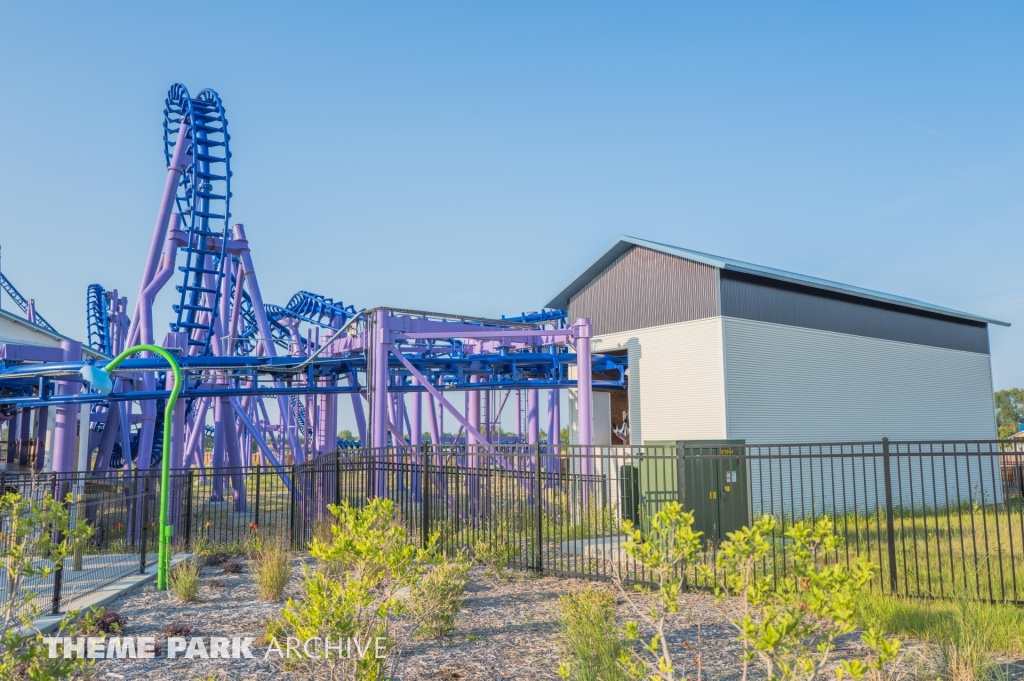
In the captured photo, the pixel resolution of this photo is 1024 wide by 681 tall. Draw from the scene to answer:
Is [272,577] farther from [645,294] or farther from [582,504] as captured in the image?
[645,294]

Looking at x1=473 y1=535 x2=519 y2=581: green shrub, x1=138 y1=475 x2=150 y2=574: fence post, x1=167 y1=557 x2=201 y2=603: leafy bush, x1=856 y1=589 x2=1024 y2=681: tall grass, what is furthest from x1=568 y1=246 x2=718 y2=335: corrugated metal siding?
x1=167 y1=557 x2=201 y2=603: leafy bush

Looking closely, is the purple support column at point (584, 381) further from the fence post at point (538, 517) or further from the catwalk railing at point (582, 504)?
the fence post at point (538, 517)

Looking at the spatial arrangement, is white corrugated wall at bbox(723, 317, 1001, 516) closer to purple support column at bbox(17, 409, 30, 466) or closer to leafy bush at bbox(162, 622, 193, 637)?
leafy bush at bbox(162, 622, 193, 637)

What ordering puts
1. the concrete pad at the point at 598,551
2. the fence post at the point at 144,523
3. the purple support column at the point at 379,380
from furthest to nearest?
the purple support column at the point at 379,380 < the fence post at the point at 144,523 < the concrete pad at the point at 598,551

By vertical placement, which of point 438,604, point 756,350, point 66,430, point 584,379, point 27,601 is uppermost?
point 756,350

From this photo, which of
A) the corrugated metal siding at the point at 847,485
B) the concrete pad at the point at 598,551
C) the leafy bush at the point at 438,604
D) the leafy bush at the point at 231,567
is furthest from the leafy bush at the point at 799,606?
the corrugated metal siding at the point at 847,485

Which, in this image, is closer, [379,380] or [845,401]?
[379,380]

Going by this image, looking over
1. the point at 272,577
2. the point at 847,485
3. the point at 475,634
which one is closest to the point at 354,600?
the point at 475,634

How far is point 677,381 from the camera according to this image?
19266 millimetres

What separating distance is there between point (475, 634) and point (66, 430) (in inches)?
597

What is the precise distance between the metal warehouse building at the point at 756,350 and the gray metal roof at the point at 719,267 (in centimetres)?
5

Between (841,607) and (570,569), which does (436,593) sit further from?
(841,607)

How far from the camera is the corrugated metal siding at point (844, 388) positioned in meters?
18.8

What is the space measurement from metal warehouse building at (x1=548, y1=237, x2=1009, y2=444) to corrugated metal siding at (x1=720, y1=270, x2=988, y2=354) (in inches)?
1.6
